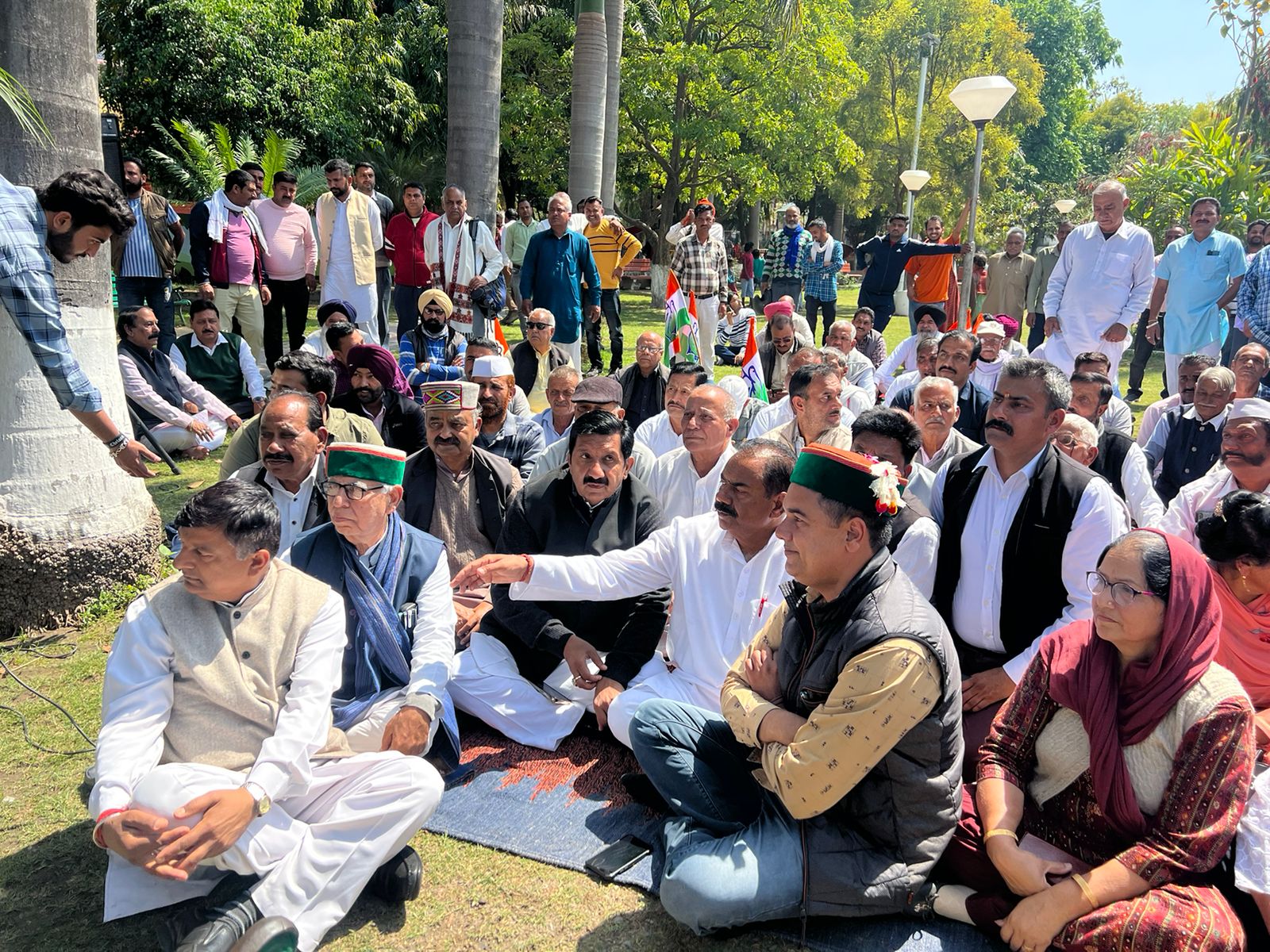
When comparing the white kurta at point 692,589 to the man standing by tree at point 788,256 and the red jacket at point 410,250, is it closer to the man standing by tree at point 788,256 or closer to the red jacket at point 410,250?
the red jacket at point 410,250

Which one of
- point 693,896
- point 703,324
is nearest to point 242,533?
point 693,896

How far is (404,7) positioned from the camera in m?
20.4

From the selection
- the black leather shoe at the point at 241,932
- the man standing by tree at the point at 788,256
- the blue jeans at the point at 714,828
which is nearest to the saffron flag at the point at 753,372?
the blue jeans at the point at 714,828

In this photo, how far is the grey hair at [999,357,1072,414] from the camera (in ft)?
13.5

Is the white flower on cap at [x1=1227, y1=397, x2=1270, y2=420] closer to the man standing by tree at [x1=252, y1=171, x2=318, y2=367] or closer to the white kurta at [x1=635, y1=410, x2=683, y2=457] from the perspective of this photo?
the white kurta at [x1=635, y1=410, x2=683, y2=457]

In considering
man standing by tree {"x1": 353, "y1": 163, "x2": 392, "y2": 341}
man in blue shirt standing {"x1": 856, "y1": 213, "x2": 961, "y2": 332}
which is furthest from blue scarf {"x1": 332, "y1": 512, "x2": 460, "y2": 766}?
man in blue shirt standing {"x1": 856, "y1": 213, "x2": 961, "y2": 332}

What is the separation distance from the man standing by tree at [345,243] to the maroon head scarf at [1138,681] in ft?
27.2

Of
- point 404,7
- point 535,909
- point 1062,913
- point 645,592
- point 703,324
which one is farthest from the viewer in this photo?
point 404,7

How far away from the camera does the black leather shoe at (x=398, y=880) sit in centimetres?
317

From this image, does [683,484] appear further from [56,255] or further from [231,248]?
[231,248]

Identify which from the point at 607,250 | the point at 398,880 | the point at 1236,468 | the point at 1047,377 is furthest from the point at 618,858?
the point at 607,250

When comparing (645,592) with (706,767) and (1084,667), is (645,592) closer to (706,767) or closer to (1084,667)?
(706,767)

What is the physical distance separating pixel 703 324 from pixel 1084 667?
34.4 feet

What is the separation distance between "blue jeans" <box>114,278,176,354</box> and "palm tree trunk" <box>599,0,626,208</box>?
7.96 meters
